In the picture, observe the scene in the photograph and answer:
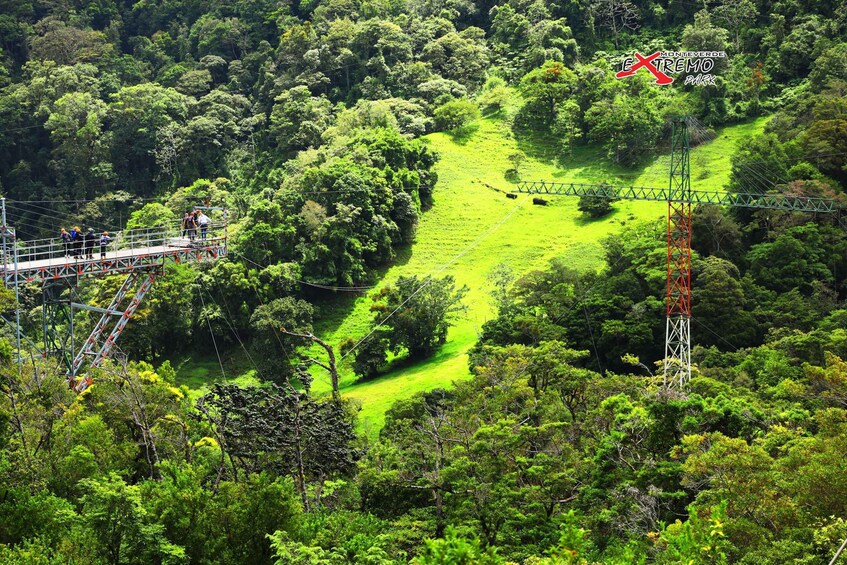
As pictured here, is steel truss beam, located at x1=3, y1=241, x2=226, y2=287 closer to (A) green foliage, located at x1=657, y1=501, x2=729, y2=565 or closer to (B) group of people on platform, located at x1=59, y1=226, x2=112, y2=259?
(B) group of people on platform, located at x1=59, y1=226, x2=112, y2=259

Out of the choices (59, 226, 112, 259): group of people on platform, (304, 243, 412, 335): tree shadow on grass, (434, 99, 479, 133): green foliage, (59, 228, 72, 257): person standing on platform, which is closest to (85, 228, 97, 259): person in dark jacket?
(59, 226, 112, 259): group of people on platform

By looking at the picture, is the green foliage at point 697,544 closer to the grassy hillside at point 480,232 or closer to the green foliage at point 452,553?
the green foliage at point 452,553

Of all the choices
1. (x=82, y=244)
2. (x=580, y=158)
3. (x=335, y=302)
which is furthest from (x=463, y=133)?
(x=82, y=244)

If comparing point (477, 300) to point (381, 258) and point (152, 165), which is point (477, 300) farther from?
point (152, 165)

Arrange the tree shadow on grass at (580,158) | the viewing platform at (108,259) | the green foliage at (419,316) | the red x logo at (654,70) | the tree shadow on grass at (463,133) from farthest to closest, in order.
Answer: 1. the tree shadow on grass at (463,133)
2. the tree shadow on grass at (580,158)
3. the red x logo at (654,70)
4. the green foliage at (419,316)
5. the viewing platform at (108,259)

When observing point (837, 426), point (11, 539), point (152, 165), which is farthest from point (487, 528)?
point (152, 165)

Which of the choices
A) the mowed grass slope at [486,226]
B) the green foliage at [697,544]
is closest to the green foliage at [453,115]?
the mowed grass slope at [486,226]
